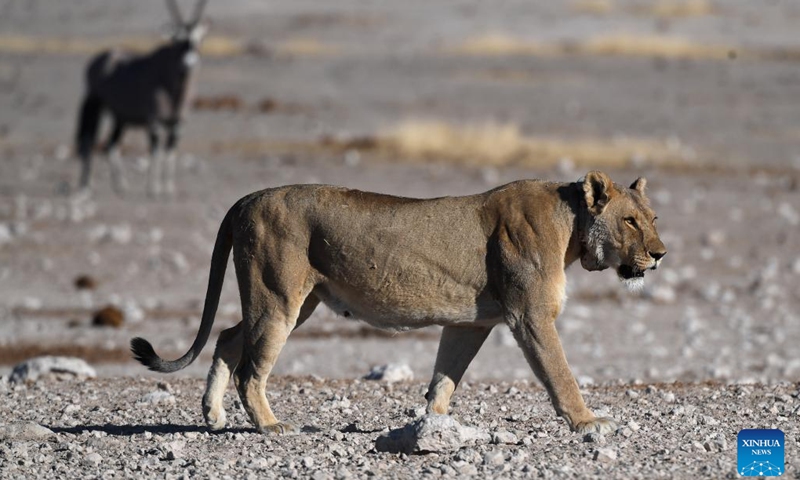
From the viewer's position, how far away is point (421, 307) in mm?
8344

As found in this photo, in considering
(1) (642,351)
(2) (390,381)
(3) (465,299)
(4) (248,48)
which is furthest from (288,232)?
(4) (248,48)

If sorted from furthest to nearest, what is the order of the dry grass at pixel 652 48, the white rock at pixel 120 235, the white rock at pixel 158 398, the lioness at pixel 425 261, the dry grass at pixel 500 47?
the dry grass at pixel 500 47, the dry grass at pixel 652 48, the white rock at pixel 120 235, the white rock at pixel 158 398, the lioness at pixel 425 261

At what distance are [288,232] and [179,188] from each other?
52.0ft

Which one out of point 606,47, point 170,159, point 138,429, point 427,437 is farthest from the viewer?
point 606,47

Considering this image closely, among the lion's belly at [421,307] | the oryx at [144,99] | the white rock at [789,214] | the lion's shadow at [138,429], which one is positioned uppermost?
the oryx at [144,99]

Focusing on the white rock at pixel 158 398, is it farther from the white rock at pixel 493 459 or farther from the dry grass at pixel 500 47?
Result: the dry grass at pixel 500 47

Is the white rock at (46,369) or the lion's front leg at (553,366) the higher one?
the lion's front leg at (553,366)

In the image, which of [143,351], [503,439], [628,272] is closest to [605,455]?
[503,439]

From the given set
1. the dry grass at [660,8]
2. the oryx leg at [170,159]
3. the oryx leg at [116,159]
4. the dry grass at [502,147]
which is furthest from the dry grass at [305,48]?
the oryx leg at [170,159]

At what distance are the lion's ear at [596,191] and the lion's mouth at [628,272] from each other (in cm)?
35

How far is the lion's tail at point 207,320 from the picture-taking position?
864 cm

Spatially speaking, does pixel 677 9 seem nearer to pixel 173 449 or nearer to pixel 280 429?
pixel 280 429

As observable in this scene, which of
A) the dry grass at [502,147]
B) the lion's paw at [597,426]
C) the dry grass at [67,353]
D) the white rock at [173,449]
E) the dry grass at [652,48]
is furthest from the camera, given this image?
the dry grass at [652,48]

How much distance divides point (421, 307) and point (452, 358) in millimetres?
586
